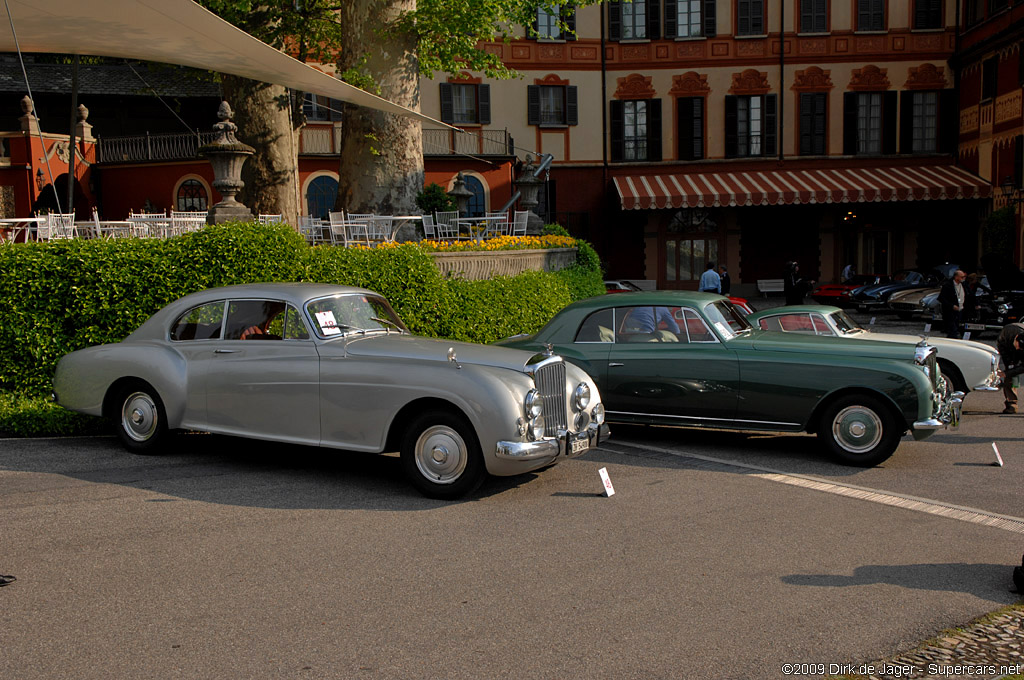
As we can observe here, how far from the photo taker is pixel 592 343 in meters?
9.54

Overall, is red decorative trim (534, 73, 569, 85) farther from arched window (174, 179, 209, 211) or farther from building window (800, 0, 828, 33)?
arched window (174, 179, 209, 211)

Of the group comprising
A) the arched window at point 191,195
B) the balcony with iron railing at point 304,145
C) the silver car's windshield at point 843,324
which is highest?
the balcony with iron railing at point 304,145

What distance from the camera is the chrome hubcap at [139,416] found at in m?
8.34

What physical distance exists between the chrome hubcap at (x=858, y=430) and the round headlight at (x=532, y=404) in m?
3.09

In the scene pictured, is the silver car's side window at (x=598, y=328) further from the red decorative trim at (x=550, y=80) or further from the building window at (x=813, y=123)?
the building window at (x=813, y=123)

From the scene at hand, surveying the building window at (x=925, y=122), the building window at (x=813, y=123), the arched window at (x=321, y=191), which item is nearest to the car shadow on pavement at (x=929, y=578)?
the arched window at (x=321, y=191)

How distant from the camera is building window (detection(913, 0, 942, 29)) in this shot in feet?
115

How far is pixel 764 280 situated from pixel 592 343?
28.0 m

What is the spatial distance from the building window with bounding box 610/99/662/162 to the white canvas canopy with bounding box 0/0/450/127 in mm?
22241

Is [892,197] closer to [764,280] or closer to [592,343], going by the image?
[764,280]

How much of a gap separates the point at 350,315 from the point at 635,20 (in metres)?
30.9

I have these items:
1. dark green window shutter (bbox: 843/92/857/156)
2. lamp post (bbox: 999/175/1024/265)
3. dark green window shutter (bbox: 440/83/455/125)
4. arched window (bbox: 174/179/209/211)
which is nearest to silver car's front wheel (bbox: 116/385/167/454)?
arched window (bbox: 174/179/209/211)

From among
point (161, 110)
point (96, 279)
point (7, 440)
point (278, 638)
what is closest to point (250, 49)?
point (96, 279)

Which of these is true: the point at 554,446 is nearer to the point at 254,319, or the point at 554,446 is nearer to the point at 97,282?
the point at 254,319
